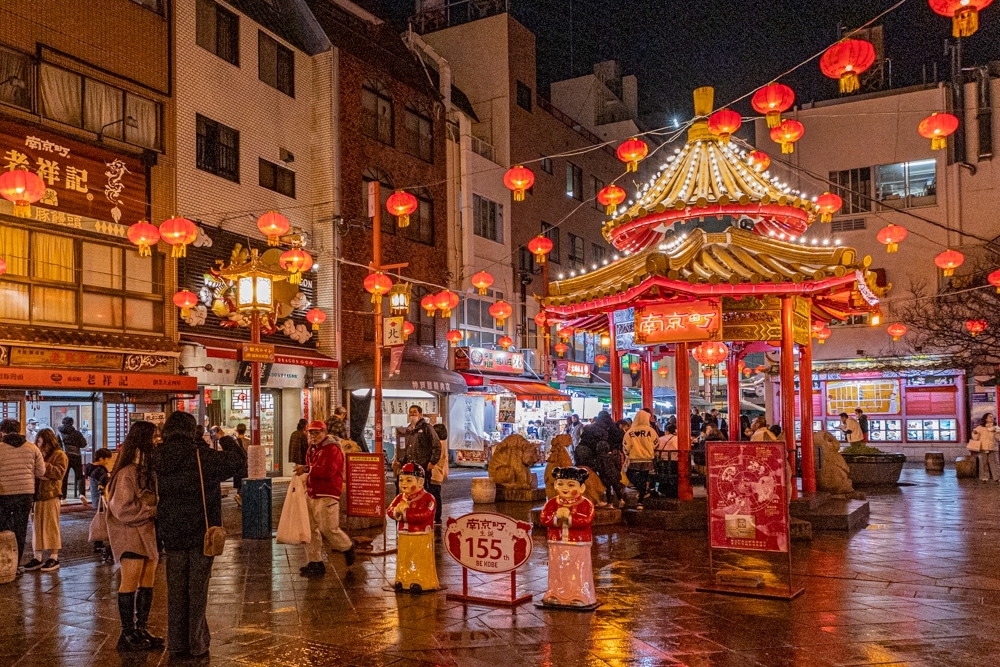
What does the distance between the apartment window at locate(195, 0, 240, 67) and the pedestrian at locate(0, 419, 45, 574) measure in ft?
46.5

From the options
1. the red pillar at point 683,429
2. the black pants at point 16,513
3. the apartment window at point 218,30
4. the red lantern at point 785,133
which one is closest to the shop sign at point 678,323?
the red pillar at point 683,429

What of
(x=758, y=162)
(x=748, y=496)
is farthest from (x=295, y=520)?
(x=758, y=162)

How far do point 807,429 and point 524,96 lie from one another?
76.6 feet

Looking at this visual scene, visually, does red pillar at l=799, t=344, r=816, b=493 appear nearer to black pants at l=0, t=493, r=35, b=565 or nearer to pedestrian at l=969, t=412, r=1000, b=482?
pedestrian at l=969, t=412, r=1000, b=482

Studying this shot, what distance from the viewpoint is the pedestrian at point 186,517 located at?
6879 mm

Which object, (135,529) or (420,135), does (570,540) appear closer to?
(135,529)

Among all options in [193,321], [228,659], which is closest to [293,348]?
[193,321]

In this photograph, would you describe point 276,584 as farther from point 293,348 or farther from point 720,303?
point 293,348

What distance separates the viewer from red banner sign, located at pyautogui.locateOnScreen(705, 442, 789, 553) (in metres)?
8.68

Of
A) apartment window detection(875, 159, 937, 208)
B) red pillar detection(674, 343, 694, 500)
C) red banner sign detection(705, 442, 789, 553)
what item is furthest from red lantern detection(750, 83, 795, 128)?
apartment window detection(875, 159, 937, 208)

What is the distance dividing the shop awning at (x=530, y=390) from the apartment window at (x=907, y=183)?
1336 centimetres

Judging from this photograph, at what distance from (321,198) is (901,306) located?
65.2 ft

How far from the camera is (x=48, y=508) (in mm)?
11227

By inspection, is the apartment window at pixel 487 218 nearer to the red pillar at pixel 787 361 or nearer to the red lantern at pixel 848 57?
the red pillar at pixel 787 361
